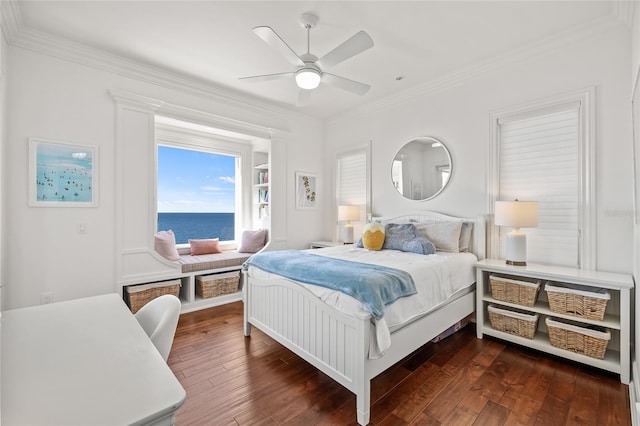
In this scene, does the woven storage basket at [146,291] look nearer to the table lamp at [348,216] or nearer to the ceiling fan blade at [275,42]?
the table lamp at [348,216]

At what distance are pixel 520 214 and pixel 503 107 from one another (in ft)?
4.03

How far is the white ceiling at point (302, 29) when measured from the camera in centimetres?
230

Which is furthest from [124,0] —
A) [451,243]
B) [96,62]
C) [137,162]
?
[451,243]

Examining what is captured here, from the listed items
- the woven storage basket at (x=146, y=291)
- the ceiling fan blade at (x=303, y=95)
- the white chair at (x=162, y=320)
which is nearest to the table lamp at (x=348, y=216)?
the ceiling fan blade at (x=303, y=95)

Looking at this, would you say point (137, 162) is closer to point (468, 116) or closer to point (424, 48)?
point (424, 48)

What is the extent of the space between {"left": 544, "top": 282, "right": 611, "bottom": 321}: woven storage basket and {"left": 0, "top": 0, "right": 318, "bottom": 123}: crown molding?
159 inches

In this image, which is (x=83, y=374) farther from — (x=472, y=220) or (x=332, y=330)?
(x=472, y=220)

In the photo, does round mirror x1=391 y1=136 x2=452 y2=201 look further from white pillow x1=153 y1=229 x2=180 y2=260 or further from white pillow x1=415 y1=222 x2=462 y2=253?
A: white pillow x1=153 y1=229 x2=180 y2=260

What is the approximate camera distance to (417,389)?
6.64 feet

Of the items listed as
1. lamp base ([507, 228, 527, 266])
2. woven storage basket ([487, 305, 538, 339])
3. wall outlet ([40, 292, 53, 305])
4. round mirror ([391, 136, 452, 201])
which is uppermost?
round mirror ([391, 136, 452, 201])

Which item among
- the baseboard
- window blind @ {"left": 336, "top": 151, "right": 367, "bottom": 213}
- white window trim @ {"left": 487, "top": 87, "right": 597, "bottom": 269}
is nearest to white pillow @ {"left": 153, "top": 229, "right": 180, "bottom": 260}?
window blind @ {"left": 336, "top": 151, "right": 367, "bottom": 213}

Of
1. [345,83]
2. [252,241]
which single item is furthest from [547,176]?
[252,241]

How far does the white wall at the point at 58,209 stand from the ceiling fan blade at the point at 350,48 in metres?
2.25

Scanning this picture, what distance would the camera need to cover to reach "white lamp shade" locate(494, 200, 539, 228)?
2613mm
